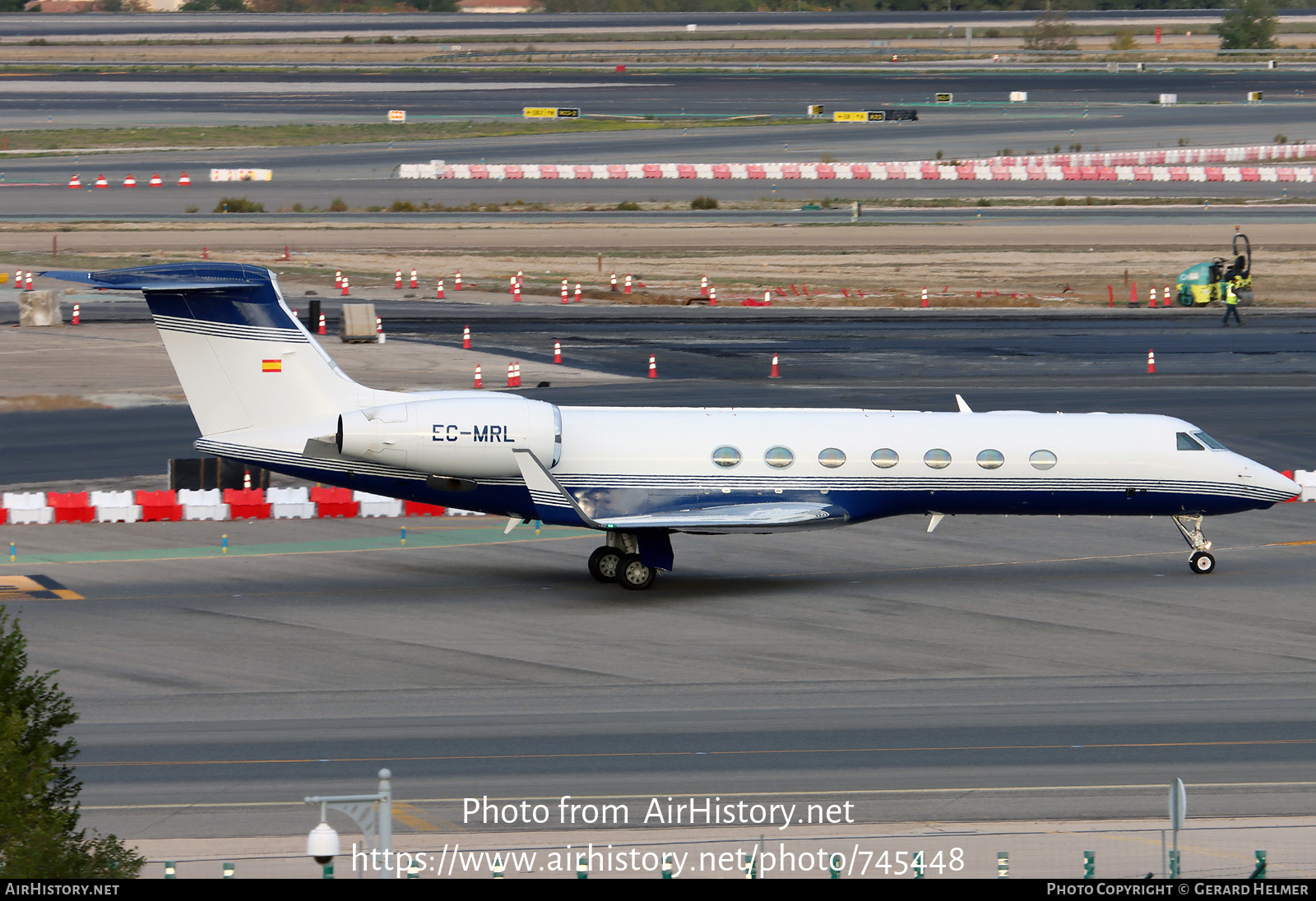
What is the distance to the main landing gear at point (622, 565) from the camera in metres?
28.1

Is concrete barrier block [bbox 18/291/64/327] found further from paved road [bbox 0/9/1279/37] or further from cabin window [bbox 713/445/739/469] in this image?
paved road [bbox 0/9/1279/37]

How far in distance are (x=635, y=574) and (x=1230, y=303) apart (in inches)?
1463

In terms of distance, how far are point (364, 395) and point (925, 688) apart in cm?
1142

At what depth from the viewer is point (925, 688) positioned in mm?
22531

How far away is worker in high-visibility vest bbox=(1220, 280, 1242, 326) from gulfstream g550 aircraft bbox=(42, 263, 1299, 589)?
2983 centimetres

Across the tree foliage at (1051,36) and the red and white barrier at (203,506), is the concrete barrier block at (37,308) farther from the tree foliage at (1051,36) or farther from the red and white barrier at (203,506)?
the tree foliage at (1051,36)

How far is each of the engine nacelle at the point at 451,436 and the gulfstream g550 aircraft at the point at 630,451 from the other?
1.1 inches

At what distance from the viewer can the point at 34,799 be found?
504 inches

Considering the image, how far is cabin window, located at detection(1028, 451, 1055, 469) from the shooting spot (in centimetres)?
2847

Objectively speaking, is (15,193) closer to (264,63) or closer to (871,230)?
(871,230)

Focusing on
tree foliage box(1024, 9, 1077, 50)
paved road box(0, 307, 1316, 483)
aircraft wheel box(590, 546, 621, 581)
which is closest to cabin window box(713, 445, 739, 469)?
aircraft wheel box(590, 546, 621, 581)

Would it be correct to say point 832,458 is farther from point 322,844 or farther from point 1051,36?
point 1051,36

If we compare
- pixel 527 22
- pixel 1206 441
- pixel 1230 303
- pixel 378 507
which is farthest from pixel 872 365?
pixel 527 22

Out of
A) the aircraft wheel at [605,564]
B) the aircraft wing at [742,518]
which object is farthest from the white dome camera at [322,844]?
the aircraft wheel at [605,564]
